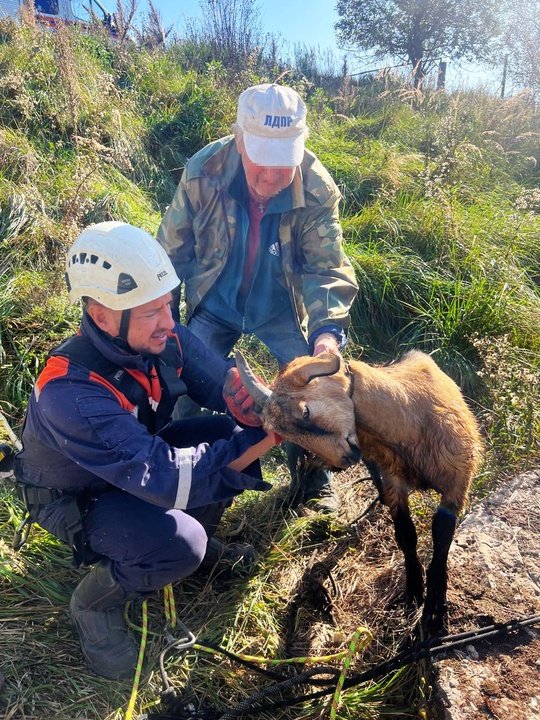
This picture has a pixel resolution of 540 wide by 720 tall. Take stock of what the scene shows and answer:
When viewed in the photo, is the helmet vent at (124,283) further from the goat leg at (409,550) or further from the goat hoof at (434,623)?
the goat hoof at (434,623)

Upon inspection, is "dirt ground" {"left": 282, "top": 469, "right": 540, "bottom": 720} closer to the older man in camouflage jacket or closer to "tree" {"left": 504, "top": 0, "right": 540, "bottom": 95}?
the older man in camouflage jacket

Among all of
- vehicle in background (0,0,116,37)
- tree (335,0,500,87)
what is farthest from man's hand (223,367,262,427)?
tree (335,0,500,87)

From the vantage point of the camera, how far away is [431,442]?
2.97m

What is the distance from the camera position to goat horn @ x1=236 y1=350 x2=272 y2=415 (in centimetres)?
256

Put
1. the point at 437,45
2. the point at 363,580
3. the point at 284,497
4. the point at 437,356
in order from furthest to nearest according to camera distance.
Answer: the point at 437,45 → the point at 437,356 → the point at 284,497 → the point at 363,580

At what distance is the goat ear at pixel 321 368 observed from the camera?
2533mm

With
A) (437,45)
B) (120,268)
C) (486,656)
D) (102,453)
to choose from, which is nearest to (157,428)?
(102,453)

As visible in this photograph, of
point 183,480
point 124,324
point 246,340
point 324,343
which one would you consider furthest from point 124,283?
point 246,340

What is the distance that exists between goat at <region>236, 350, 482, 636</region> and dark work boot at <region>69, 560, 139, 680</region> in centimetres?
122

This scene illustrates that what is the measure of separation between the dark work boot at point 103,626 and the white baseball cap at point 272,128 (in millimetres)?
2594

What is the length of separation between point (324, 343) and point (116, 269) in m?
1.41

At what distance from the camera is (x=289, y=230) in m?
4.16

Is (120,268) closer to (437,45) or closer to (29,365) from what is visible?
(29,365)

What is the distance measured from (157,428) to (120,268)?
1.00 m
